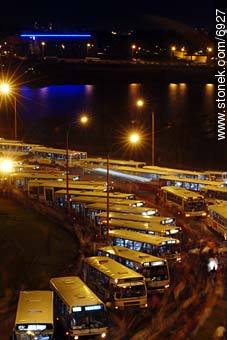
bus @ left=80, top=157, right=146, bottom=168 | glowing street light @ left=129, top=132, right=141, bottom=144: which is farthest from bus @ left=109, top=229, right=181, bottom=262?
glowing street light @ left=129, top=132, right=141, bottom=144

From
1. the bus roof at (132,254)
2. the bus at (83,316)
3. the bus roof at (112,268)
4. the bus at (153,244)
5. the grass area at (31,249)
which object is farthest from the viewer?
the bus at (153,244)

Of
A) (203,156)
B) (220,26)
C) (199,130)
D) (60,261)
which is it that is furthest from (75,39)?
(60,261)

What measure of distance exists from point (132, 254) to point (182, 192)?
4486mm

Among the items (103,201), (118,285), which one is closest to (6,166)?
(103,201)

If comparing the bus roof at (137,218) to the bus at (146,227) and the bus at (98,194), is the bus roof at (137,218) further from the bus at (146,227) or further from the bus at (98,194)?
the bus at (98,194)

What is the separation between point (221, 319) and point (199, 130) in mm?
29308

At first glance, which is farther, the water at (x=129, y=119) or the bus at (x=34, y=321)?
the water at (x=129, y=119)

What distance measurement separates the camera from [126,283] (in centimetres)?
930

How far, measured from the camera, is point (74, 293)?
8.62 metres

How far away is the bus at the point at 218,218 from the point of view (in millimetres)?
12680

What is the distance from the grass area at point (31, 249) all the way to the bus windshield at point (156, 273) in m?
1.66

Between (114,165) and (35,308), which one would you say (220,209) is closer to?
(35,308)

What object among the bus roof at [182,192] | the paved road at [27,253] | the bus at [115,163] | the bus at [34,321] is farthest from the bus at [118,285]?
the bus at [115,163]

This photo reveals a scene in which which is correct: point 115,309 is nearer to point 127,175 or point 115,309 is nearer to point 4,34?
point 127,175
